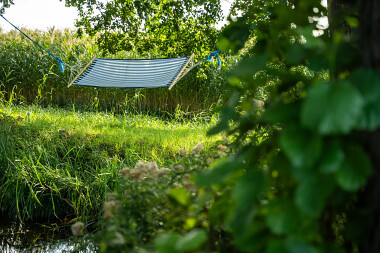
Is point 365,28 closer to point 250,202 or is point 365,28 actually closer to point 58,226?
point 250,202

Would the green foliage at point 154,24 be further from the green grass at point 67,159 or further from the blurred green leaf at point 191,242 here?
the blurred green leaf at point 191,242

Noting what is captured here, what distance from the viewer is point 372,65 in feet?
2.04

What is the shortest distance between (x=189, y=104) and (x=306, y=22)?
5518 mm

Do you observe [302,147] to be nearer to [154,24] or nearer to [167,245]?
[167,245]

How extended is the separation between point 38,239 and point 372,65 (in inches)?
86.6

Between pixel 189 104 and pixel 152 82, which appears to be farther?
pixel 189 104

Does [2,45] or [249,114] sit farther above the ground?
[2,45]

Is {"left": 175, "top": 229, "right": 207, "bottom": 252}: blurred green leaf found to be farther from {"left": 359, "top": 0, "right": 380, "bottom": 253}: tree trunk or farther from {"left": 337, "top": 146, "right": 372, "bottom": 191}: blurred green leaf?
{"left": 359, "top": 0, "right": 380, "bottom": 253}: tree trunk

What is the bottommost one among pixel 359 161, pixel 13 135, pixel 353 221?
pixel 13 135

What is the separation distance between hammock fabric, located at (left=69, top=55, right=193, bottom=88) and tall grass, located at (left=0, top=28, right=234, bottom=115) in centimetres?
83

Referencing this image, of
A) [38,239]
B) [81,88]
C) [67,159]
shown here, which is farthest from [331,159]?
[81,88]

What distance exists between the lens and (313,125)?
498 millimetres

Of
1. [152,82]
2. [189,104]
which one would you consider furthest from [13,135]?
[189,104]

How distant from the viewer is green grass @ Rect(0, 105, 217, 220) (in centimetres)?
257
